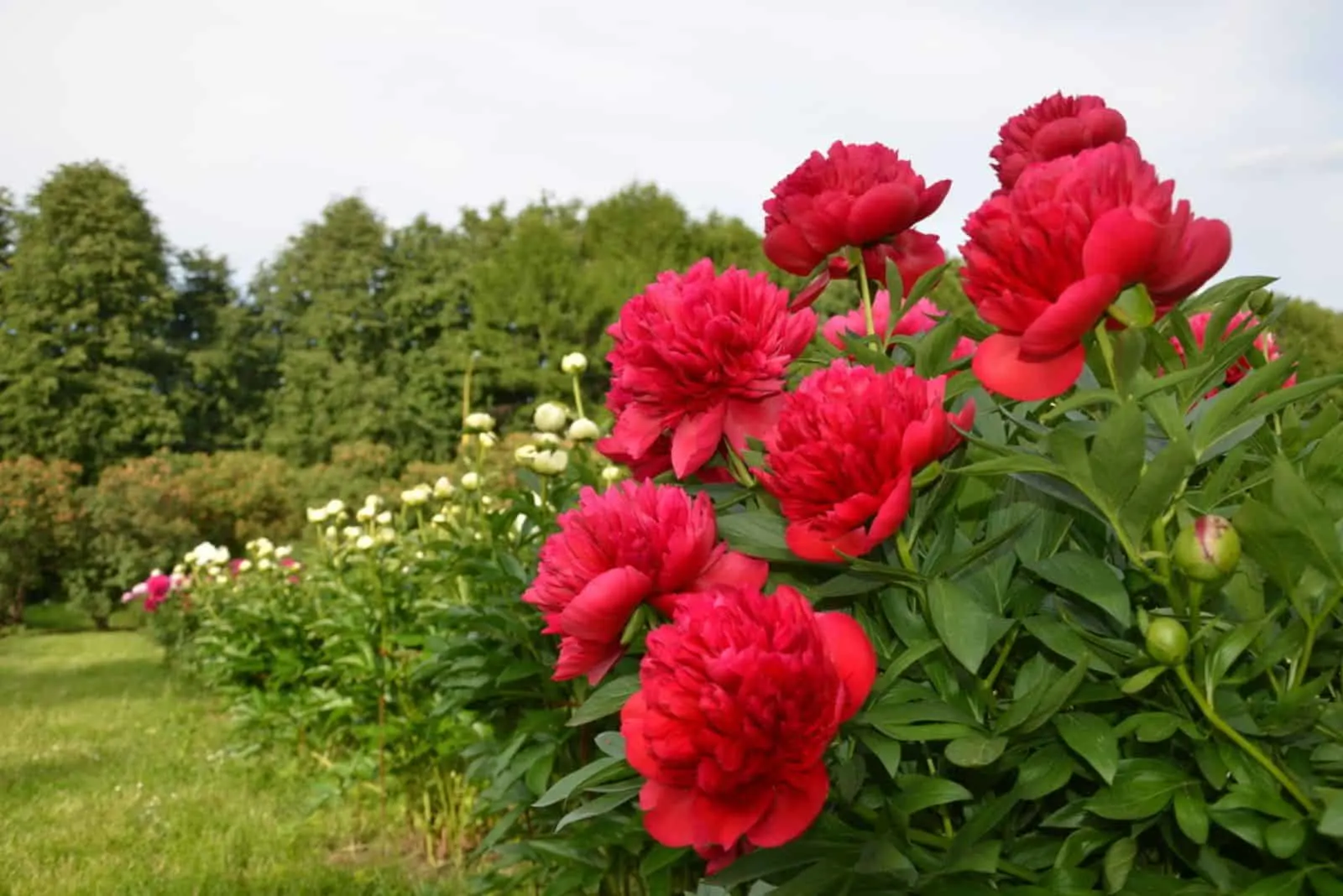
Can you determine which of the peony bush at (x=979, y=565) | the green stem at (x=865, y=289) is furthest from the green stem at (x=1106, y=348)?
the green stem at (x=865, y=289)

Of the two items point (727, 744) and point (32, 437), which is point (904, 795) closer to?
point (727, 744)

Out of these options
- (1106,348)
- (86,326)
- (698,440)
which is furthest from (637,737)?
(86,326)

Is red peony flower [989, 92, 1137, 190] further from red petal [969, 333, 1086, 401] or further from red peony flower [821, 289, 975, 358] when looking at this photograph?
red petal [969, 333, 1086, 401]

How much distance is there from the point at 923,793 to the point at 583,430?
1.36 metres

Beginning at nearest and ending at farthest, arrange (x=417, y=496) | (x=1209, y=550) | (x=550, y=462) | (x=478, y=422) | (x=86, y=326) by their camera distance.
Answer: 1. (x=1209, y=550)
2. (x=550, y=462)
3. (x=478, y=422)
4. (x=417, y=496)
5. (x=86, y=326)

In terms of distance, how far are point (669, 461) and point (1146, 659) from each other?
0.43 meters

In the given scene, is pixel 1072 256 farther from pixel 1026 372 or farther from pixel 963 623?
pixel 963 623

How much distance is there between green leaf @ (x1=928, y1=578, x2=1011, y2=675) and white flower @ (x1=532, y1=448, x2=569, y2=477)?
4.41ft

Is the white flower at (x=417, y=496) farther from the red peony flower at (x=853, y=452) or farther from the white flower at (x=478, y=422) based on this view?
the red peony flower at (x=853, y=452)

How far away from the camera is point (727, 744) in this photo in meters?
0.63

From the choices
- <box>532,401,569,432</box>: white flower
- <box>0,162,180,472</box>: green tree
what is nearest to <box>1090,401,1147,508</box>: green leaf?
<box>532,401,569,432</box>: white flower

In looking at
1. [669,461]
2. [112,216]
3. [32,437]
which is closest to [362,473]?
[32,437]

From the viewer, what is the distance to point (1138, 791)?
2.39 ft

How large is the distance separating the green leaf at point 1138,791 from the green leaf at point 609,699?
1.07ft
